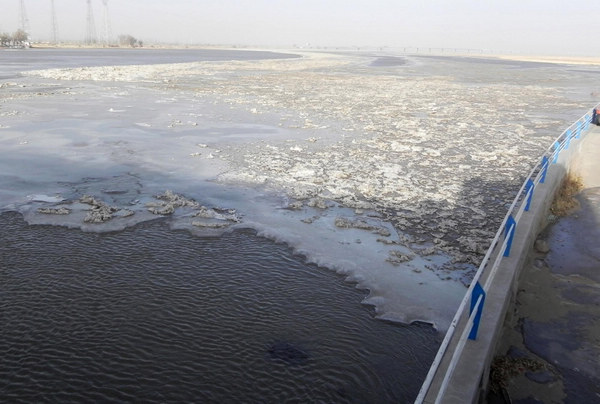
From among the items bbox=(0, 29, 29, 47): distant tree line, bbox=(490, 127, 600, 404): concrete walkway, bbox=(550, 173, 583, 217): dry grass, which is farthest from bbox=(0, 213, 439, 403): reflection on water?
bbox=(0, 29, 29, 47): distant tree line

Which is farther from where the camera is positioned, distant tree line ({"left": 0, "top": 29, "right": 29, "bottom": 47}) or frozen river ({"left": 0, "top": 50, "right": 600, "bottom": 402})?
distant tree line ({"left": 0, "top": 29, "right": 29, "bottom": 47})

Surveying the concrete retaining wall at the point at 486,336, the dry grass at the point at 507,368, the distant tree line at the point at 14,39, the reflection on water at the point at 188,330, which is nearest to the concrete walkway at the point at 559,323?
the dry grass at the point at 507,368

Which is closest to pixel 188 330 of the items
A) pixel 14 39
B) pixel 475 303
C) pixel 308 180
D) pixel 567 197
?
pixel 475 303

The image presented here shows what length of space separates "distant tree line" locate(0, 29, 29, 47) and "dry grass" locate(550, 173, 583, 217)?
134 m

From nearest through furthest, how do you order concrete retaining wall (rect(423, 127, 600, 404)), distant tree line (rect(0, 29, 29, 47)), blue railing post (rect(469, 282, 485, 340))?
concrete retaining wall (rect(423, 127, 600, 404))
blue railing post (rect(469, 282, 485, 340))
distant tree line (rect(0, 29, 29, 47))

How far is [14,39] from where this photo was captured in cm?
11962

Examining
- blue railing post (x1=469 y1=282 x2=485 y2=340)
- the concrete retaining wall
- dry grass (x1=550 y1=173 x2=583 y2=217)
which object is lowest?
dry grass (x1=550 y1=173 x2=583 y2=217)

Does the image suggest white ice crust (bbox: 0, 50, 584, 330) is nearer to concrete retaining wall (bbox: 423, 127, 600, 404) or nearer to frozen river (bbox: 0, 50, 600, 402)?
frozen river (bbox: 0, 50, 600, 402)

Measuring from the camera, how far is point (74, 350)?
6070 millimetres

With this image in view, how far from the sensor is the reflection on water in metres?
5.59

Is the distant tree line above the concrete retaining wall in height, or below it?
above

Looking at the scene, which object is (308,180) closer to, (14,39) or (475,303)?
(475,303)

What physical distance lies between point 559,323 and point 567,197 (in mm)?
7452

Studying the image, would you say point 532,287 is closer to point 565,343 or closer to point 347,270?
point 565,343
